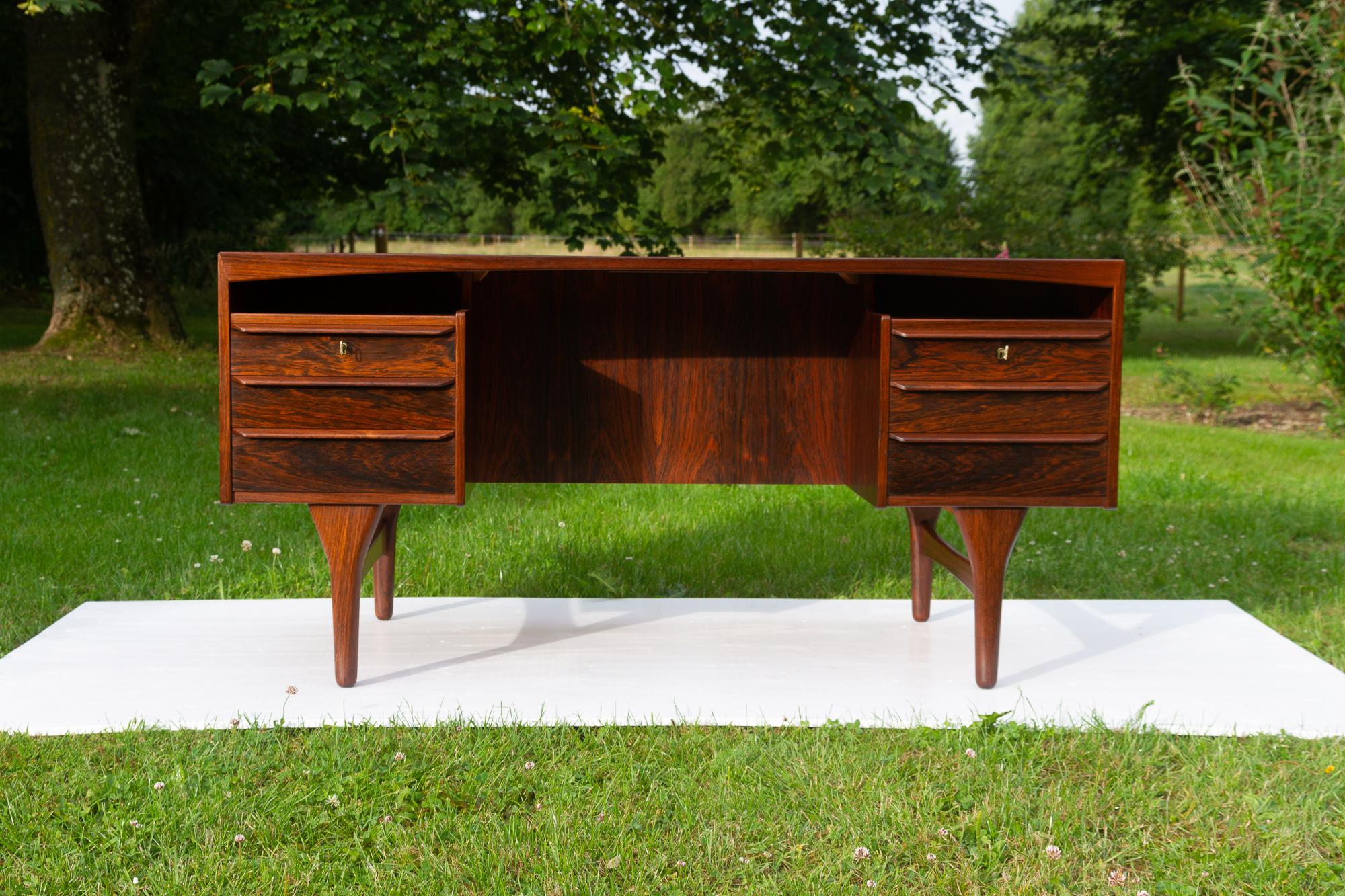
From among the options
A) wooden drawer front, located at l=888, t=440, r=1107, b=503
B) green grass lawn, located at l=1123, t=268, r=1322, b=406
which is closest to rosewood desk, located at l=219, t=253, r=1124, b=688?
wooden drawer front, located at l=888, t=440, r=1107, b=503

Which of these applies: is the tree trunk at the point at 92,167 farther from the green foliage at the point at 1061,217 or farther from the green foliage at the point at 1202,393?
the green foliage at the point at 1202,393

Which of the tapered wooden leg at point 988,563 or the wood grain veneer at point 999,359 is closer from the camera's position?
the wood grain veneer at point 999,359

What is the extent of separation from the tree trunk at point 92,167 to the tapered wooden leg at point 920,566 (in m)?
7.92

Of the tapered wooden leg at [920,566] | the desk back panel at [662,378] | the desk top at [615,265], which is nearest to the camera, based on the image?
the desk top at [615,265]

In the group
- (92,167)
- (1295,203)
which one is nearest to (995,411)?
(1295,203)

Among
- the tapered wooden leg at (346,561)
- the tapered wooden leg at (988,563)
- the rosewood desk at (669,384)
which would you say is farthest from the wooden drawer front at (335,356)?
the tapered wooden leg at (988,563)

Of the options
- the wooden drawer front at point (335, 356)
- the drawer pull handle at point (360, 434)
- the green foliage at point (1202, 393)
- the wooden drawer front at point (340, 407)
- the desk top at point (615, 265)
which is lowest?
the green foliage at point (1202, 393)

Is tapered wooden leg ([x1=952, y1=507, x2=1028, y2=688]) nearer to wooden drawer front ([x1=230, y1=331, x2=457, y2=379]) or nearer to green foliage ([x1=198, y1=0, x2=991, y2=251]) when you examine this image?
wooden drawer front ([x1=230, y1=331, x2=457, y2=379])

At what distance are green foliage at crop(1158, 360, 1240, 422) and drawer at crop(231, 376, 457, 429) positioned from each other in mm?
6936

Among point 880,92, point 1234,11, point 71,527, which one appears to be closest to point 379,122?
point 880,92

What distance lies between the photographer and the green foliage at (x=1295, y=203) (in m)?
6.74

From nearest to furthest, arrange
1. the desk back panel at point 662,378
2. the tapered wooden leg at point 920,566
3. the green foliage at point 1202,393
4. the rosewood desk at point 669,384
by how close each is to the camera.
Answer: the rosewood desk at point 669,384, the desk back panel at point 662,378, the tapered wooden leg at point 920,566, the green foliage at point 1202,393

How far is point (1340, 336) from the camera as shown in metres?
6.83

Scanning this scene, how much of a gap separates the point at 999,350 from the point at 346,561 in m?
1.45
